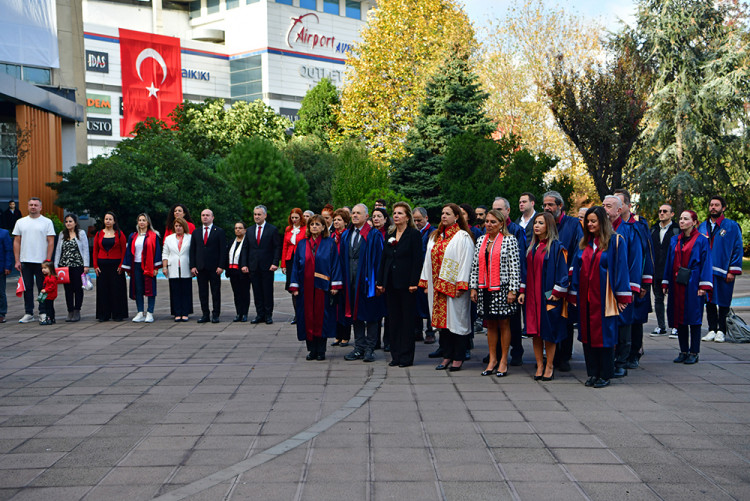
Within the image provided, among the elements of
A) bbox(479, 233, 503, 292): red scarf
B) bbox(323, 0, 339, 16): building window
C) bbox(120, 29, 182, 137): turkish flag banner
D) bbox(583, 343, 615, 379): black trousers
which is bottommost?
bbox(583, 343, 615, 379): black trousers

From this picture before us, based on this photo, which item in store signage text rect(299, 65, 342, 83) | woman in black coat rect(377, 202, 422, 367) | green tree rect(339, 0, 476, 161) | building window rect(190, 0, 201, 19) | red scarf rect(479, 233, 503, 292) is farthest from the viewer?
building window rect(190, 0, 201, 19)

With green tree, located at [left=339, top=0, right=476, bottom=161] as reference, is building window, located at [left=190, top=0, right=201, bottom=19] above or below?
above

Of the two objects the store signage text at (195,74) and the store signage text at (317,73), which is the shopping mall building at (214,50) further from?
the store signage text at (317,73)

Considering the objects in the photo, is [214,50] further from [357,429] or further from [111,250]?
[357,429]

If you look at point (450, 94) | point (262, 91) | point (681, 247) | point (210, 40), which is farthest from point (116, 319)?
point (210, 40)

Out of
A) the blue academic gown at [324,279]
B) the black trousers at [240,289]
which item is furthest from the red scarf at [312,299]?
the black trousers at [240,289]

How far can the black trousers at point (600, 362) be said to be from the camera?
7742mm

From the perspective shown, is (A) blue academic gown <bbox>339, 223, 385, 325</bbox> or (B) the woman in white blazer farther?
(B) the woman in white blazer

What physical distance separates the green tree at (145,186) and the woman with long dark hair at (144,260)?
13.1m

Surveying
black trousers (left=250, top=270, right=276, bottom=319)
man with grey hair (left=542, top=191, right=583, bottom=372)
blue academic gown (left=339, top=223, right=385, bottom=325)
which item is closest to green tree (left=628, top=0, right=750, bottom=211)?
black trousers (left=250, top=270, right=276, bottom=319)

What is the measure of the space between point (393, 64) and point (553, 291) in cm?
3031

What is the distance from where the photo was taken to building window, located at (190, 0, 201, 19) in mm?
89312

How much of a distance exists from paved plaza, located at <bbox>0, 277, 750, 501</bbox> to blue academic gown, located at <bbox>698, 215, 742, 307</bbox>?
36.1 inches

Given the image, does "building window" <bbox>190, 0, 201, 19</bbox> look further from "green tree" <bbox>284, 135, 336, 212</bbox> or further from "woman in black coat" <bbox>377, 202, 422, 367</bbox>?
"woman in black coat" <bbox>377, 202, 422, 367</bbox>
